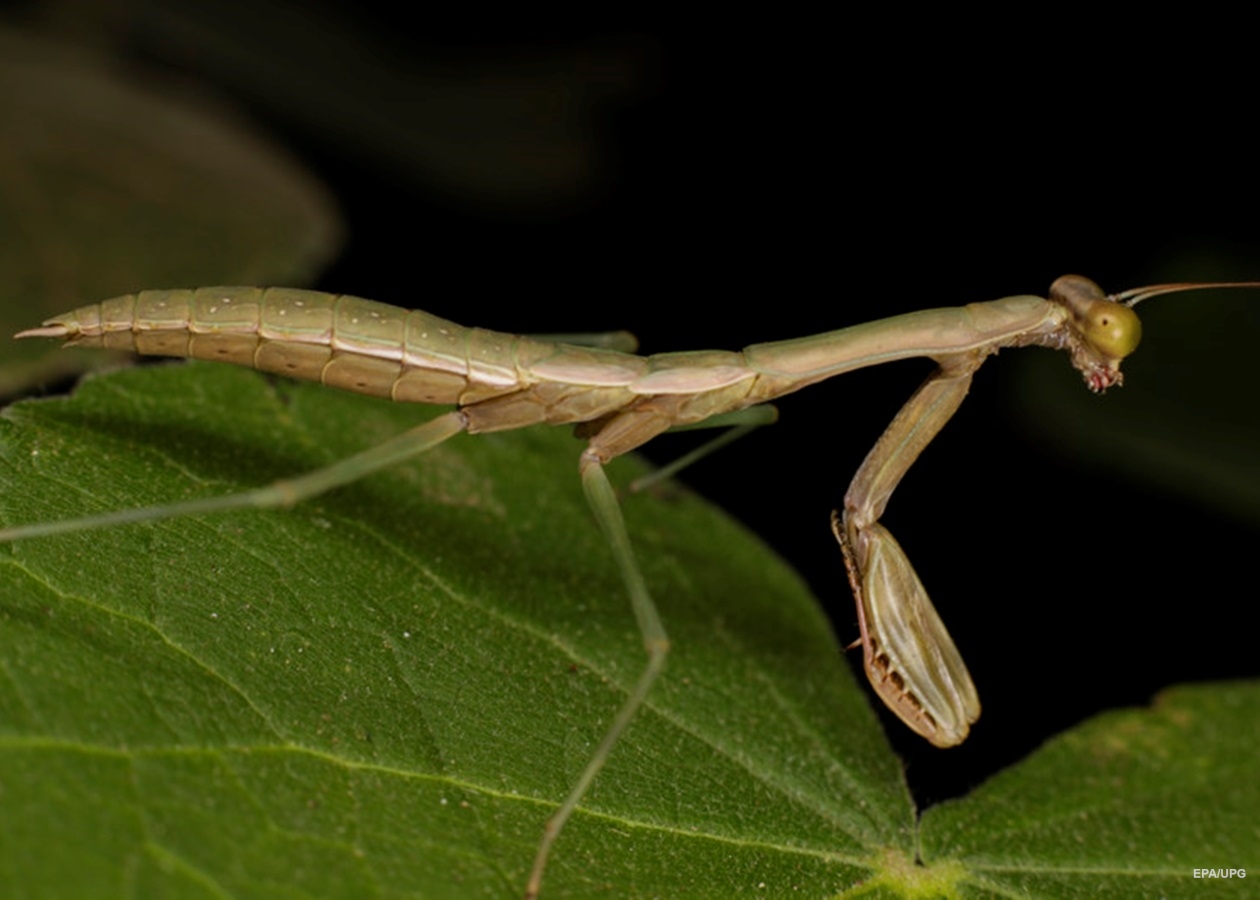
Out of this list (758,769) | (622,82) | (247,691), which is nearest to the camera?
(247,691)

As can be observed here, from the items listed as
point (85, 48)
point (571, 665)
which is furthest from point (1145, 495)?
point (85, 48)

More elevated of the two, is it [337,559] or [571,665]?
[337,559]

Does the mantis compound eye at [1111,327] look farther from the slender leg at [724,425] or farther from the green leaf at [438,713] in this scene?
the green leaf at [438,713]

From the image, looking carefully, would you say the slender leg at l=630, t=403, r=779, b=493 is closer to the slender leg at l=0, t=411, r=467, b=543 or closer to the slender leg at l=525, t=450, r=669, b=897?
the slender leg at l=525, t=450, r=669, b=897

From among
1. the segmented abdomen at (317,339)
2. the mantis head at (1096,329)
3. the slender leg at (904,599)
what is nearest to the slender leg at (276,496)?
the segmented abdomen at (317,339)

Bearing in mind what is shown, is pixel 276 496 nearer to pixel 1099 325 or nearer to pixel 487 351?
pixel 487 351

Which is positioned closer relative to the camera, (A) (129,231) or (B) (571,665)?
(B) (571,665)

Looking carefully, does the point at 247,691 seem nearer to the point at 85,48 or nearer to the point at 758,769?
the point at 758,769

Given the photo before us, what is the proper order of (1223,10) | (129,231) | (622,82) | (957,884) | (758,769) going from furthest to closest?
1. (622,82)
2. (1223,10)
3. (129,231)
4. (758,769)
5. (957,884)
